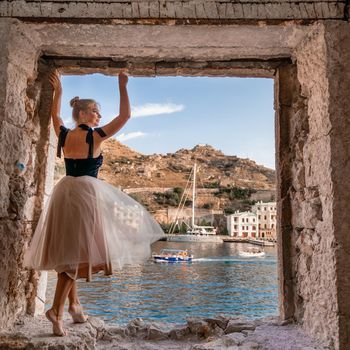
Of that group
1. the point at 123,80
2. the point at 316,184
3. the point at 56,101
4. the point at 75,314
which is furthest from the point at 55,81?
the point at 316,184

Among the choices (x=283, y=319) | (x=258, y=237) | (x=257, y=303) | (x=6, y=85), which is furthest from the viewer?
(x=258, y=237)

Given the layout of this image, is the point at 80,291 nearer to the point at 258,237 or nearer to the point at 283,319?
the point at 283,319

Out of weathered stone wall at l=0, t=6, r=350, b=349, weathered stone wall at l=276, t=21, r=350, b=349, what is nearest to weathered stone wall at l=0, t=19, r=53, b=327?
weathered stone wall at l=0, t=6, r=350, b=349

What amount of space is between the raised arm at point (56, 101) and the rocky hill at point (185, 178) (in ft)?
37.0

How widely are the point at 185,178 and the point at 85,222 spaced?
1109 inches

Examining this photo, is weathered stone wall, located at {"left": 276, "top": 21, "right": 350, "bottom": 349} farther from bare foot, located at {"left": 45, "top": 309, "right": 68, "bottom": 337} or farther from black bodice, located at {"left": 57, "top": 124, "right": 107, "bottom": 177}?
bare foot, located at {"left": 45, "top": 309, "right": 68, "bottom": 337}

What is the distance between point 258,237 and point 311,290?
84.2 feet

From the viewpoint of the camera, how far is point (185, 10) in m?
1.90

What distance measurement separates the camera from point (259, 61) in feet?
8.30

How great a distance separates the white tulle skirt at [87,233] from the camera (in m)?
1.90

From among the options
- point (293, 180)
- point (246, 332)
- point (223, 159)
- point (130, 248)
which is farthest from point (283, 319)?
point (223, 159)

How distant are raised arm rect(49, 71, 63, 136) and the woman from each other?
15 millimetres

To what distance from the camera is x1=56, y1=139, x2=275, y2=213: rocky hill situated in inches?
748

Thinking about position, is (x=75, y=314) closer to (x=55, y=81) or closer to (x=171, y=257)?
(x=55, y=81)
